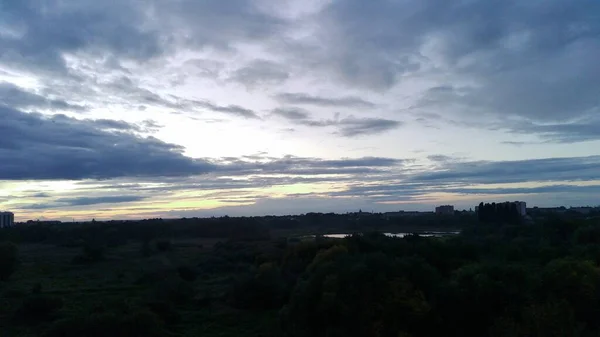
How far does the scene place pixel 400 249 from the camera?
3875 centimetres

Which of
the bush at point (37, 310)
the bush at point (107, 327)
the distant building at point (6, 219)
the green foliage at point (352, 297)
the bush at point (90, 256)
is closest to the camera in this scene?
the green foliage at point (352, 297)

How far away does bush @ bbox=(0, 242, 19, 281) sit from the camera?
54781 millimetres

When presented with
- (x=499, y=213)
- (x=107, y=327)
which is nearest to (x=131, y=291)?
(x=107, y=327)

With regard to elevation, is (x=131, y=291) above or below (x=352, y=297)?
below

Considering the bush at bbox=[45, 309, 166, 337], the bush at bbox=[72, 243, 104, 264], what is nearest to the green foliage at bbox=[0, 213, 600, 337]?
the bush at bbox=[45, 309, 166, 337]

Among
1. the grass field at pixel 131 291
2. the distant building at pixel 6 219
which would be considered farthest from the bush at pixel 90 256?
the distant building at pixel 6 219

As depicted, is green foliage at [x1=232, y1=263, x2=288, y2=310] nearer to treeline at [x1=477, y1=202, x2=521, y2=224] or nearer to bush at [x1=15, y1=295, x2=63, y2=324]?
bush at [x1=15, y1=295, x2=63, y2=324]

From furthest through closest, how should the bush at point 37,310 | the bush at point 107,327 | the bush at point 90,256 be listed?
the bush at point 90,256 → the bush at point 37,310 → the bush at point 107,327

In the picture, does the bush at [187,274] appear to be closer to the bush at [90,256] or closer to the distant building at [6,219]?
the bush at [90,256]

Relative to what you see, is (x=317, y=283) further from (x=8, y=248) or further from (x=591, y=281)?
(x=8, y=248)

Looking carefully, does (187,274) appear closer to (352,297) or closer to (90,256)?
(90,256)

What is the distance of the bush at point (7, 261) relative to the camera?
5478 centimetres

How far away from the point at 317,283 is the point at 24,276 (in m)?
41.2

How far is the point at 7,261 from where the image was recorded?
183ft
